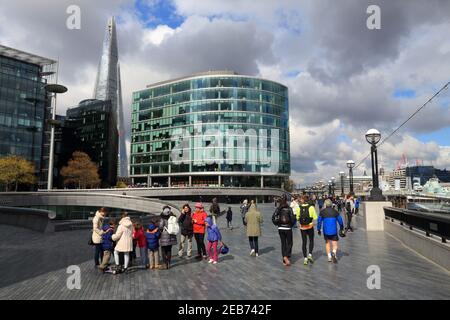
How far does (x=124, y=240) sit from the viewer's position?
8555 millimetres

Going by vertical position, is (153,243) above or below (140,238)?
below

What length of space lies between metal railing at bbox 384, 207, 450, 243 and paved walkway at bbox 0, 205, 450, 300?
92 cm

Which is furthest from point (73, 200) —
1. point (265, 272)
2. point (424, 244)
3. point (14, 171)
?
point (424, 244)

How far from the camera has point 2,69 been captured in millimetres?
70875

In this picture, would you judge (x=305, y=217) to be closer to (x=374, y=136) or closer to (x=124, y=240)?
(x=124, y=240)

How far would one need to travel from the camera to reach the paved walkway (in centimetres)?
645

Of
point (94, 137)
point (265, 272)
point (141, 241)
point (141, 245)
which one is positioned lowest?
point (265, 272)

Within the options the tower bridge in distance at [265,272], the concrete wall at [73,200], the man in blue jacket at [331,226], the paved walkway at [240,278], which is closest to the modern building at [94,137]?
the concrete wall at [73,200]

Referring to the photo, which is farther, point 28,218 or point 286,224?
point 28,218

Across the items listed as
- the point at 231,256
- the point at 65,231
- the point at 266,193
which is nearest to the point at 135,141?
the point at 266,193

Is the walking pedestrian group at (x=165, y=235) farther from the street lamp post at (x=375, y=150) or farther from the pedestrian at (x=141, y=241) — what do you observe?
the street lamp post at (x=375, y=150)

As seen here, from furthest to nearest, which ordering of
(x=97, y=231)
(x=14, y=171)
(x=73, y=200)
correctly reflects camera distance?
(x=14, y=171)
(x=73, y=200)
(x=97, y=231)

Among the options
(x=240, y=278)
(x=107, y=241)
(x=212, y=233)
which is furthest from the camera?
(x=212, y=233)

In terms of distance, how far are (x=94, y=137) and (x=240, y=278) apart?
101958 mm
